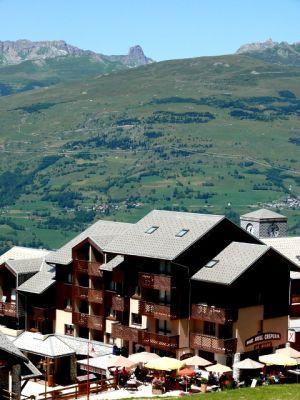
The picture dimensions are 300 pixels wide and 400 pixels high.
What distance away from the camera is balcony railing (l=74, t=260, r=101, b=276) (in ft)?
259

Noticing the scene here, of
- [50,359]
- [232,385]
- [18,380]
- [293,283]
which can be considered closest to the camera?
[18,380]

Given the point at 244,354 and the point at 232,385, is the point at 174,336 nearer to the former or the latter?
the point at 244,354

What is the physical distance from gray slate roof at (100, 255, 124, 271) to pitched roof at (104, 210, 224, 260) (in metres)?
1.55

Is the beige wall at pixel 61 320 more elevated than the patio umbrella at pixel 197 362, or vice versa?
the patio umbrella at pixel 197 362

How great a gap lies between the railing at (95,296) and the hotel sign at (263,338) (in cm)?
1387

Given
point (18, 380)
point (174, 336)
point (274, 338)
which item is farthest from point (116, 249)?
point (18, 380)

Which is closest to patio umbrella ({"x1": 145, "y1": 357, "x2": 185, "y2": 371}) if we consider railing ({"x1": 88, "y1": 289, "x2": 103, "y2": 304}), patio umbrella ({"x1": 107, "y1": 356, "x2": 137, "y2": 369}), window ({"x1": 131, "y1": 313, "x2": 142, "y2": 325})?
patio umbrella ({"x1": 107, "y1": 356, "x2": 137, "y2": 369})

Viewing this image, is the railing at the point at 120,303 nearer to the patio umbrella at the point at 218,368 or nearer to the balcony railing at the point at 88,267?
the balcony railing at the point at 88,267

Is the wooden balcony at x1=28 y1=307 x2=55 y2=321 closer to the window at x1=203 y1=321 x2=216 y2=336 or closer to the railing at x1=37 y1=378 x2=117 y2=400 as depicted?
the railing at x1=37 y1=378 x2=117 y2=400

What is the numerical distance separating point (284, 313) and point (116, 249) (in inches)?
555

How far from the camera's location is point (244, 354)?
233ft

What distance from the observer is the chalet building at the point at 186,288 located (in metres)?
70.5

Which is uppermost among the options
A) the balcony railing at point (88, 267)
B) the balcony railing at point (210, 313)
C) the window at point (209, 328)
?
the balcony railing at point (88, 267)

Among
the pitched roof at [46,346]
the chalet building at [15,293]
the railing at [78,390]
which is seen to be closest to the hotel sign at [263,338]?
the railing at [78,390]
